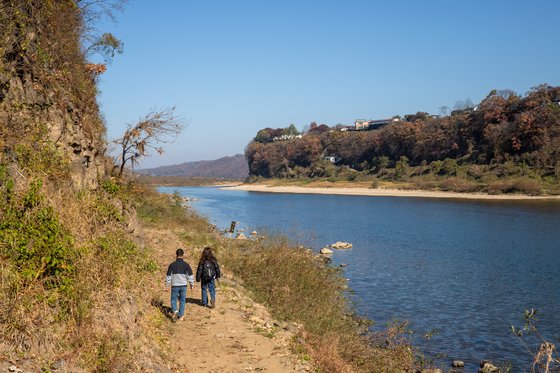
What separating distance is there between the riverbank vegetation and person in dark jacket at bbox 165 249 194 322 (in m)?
68.3

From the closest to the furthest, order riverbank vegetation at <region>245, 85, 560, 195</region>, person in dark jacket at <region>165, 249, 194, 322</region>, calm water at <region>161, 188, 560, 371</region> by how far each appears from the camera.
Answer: person in dark jacket at <region>165, 249, 194, 322</region>
calm water at <region>161, 188, 560, 371</region>
riverbank vegetation at <region>245, 85, 560, 195</region>

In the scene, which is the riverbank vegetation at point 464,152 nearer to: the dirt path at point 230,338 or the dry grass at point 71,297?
the dirt path at point 230,338

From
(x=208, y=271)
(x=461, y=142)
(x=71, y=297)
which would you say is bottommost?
(x=208, y=271)

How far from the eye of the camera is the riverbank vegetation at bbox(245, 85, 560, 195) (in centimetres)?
7512

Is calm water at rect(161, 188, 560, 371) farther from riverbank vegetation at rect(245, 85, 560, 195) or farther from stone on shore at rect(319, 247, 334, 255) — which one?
riverbank vegetation at rect(245, 85, 560, 195)

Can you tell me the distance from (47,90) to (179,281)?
5082 mm

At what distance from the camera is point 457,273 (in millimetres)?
23922

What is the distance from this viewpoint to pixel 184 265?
11.0m

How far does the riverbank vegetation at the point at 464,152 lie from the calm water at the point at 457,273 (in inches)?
1221

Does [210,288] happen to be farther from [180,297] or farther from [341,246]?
[341,246]

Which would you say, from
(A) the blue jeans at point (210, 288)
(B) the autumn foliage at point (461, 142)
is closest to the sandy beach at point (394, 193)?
(B) the autumn foliage at point (461, 142)

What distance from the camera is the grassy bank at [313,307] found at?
35.6ft

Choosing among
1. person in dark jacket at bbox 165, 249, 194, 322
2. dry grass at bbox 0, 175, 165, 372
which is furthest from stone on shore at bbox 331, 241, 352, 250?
dry grass at bbox 0, 175, 165, 372

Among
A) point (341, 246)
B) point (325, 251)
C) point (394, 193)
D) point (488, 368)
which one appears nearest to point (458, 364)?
point (488, 368)
